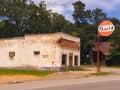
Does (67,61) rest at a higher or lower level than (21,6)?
lower

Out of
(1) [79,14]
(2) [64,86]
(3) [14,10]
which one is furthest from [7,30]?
(2) [64,86]

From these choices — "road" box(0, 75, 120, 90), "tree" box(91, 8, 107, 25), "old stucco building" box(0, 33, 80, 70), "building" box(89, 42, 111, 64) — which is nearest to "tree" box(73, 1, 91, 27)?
"tree" box(91, 8, 107, 25)

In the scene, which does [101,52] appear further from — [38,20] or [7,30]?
[7,30]

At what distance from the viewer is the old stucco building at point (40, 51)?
42844mm

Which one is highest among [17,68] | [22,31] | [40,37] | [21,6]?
[21,6]

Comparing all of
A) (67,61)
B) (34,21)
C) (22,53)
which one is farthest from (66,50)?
(34,21)

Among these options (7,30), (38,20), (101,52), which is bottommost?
(101,52)

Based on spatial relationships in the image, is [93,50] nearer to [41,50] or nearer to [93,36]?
[93,36]

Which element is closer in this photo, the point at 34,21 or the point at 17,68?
the point at 17,68

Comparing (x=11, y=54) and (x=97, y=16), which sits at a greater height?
(x=97, y=16)

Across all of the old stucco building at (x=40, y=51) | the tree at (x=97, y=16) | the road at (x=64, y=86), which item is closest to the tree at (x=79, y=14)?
the tree at (x=97, y=16)

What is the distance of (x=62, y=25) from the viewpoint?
86.6m

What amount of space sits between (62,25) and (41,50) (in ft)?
143

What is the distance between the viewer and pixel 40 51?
1718 inches
